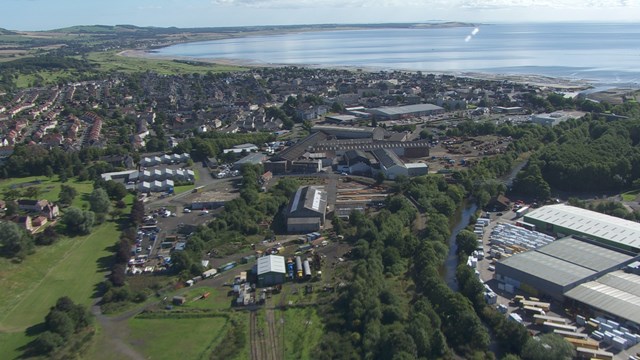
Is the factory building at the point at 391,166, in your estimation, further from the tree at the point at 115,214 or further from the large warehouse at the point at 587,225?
the tree at the point at 115,214

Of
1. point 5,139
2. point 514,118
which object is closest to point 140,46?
point 5,139

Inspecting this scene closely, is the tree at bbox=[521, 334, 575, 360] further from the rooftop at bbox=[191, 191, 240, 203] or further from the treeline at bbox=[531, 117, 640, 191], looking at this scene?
the rooftop at bbox=[191, 191, 240, 203]

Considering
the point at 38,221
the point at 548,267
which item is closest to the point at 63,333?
the point at 38,221

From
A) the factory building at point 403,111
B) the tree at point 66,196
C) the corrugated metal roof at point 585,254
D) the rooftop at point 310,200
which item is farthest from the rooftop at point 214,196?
the factory building at point 403,111

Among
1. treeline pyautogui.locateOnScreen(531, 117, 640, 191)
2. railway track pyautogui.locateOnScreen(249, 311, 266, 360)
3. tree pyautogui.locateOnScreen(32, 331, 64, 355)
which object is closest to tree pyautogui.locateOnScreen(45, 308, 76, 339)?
tree pyautogui.locateOnScreen(32, 331, 64, 355)

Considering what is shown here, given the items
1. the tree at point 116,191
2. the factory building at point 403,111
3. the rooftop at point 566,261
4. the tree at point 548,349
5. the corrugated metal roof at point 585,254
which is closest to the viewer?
the tree at point 548,349

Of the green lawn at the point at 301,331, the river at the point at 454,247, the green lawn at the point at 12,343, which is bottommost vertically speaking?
the green lawn at the point at 12,343

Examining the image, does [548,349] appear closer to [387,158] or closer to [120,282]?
[120,282]
